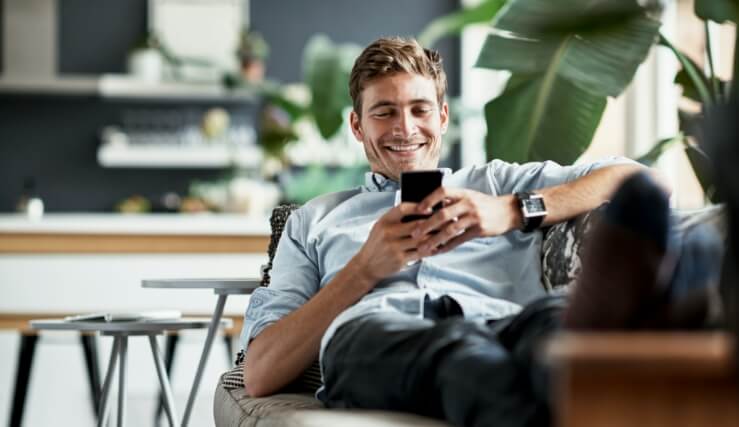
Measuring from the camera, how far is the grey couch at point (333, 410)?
1612mm

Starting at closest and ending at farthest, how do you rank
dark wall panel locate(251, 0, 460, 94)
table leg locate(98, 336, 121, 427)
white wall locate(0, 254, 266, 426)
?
table leg locate(98, 336, 121, 427) < white wall locate(0, 254, 266, 426) < dark wall panel locate(251, 0, 460, 94)

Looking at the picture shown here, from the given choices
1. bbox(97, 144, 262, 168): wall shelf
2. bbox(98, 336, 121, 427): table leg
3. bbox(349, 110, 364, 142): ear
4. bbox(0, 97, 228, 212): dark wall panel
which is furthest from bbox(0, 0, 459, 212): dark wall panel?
bbox(349, 110, 364, 142): ear

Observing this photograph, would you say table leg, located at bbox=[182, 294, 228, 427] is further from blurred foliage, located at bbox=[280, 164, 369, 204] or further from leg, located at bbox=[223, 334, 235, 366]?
blurred foliage, located at bbox=[280, 164, 369, 204]

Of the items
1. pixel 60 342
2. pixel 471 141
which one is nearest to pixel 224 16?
pixel 471 141

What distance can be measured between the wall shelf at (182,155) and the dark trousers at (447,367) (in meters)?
4.77

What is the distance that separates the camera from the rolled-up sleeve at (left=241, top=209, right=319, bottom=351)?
7.08 ft

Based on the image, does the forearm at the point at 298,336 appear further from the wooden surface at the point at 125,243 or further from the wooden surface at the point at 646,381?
the wooden surface at the point at 125,243

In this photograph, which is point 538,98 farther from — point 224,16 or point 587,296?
point 224,16

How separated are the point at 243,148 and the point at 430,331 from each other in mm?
5155

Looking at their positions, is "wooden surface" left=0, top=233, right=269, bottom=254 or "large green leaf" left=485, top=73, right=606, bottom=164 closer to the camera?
"large green leaf" left=485, top=73, right=606, bottom=164

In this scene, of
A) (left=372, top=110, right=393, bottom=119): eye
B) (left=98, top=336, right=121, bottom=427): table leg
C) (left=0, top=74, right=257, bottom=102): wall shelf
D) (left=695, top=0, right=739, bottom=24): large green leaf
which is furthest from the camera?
(left=0, top=74, right=257, bottom=102): wall shelf

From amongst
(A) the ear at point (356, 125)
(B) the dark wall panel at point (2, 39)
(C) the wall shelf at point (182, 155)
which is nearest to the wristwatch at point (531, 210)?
(A) the ear at point (356, 125)

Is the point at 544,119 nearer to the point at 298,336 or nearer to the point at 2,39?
the point at 298,336

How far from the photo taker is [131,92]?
654 centimetres
